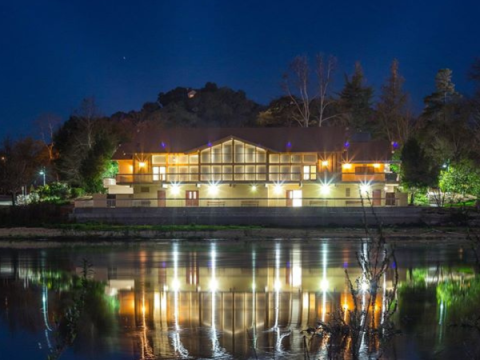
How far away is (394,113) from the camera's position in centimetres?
8369

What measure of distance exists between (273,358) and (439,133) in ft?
170

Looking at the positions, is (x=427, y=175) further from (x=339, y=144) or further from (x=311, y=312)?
(x=311, y=312)

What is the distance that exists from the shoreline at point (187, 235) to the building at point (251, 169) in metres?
8.06

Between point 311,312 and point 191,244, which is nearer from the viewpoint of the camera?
point 311,312

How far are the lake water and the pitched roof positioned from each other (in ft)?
72.9

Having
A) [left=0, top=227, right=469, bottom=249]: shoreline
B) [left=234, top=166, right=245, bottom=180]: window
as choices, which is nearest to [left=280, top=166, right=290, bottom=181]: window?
[left=234, top=166, right=245, bottom=180]: window

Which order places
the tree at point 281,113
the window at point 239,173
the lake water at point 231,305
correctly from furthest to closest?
the tree at point 281,113, the window at point 239,173, the lake water at point 231,305

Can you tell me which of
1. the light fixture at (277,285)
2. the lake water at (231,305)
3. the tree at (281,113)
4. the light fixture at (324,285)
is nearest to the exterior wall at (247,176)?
the lake water at (231,305)

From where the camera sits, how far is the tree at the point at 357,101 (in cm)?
8219

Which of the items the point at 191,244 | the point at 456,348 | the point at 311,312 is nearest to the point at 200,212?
the point at 191,244

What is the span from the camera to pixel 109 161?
2384 inches

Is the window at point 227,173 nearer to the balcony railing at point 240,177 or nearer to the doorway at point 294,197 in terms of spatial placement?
the balcony railing at point 240,177

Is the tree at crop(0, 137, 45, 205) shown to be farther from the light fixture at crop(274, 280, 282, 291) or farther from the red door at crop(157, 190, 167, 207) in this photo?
the light fixture at crop(274, 280, 282, 291)

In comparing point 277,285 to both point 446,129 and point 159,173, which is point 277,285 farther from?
point 446,129
